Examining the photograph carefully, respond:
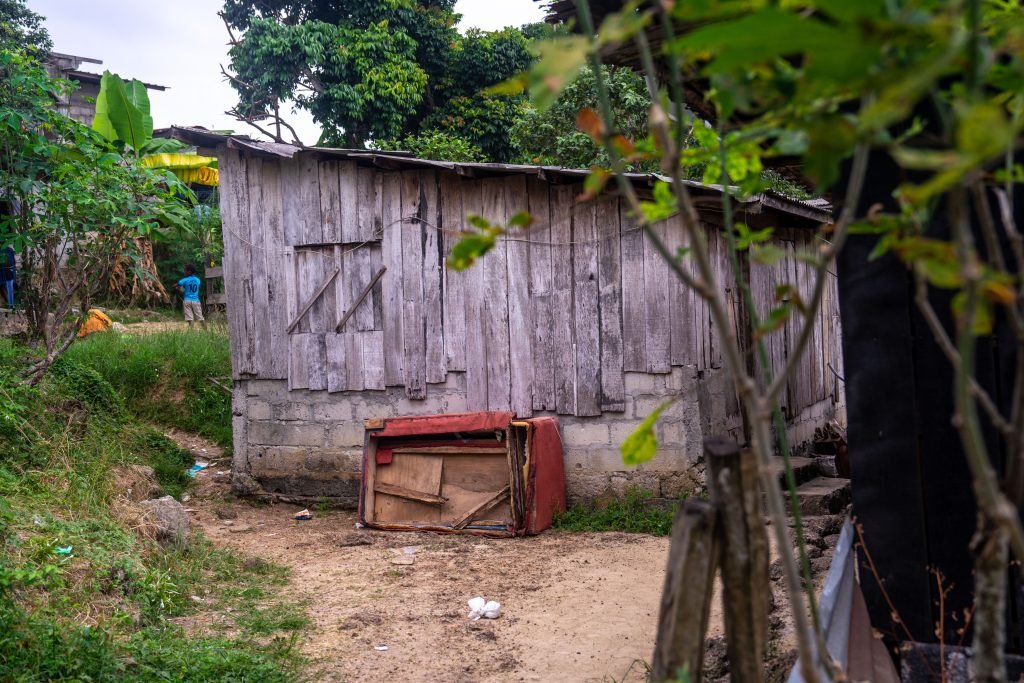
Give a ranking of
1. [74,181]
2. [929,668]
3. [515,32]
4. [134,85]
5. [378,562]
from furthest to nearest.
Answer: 1. [515,32]
2. [134,85]
3. [74,181]
4. [378,562]
5. [929,668]

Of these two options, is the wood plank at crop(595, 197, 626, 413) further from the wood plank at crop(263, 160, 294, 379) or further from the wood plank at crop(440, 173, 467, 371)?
the wood plank at crop(263, 160, 294, 379)

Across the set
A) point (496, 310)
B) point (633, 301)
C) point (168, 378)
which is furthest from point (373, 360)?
point (168, 378)

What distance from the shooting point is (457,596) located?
6.29 m

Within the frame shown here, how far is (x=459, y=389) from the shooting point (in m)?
8.66

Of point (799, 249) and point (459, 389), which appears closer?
point (459, 389)

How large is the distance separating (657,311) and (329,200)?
3.60 m

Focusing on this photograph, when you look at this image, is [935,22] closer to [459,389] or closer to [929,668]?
[929,668]

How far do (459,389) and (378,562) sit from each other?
205cm

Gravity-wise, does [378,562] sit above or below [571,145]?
below

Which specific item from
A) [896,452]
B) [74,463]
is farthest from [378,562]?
[896,452]

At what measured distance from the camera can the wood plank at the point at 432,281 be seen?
8688 millimetres

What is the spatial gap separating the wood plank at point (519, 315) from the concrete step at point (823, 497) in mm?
2588

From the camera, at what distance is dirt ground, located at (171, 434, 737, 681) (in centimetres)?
500

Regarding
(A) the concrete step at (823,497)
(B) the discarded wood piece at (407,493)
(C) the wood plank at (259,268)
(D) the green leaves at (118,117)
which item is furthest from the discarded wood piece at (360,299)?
(A) the concrete step at (823,497)
